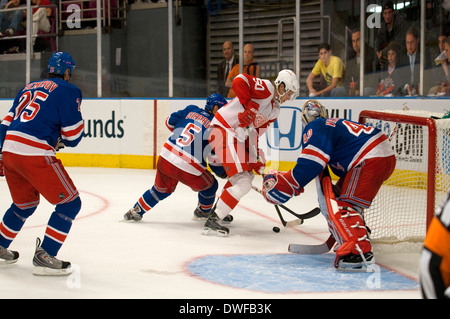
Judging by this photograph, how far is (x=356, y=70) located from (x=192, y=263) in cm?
410

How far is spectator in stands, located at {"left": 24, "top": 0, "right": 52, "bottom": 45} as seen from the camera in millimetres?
8438

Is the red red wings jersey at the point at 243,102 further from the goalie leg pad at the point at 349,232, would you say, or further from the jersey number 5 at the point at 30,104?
the jersey number 5 at the point at 30,104

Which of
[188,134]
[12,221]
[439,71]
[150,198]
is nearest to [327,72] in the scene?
[439,71]

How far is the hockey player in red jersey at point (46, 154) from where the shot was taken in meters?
2.91

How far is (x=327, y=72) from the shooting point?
7043mm

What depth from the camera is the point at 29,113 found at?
2.96 meters

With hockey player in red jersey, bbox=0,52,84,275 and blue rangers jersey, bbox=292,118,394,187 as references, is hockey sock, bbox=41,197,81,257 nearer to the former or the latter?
hockey player in red jersey, bbox=0,52,84,275

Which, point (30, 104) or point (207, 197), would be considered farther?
point (207, 197)

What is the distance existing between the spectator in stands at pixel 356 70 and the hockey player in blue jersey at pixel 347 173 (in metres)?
3.52

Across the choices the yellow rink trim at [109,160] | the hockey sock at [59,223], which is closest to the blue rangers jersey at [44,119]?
the hockey sock at [59,223]

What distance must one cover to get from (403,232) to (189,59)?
190 inches

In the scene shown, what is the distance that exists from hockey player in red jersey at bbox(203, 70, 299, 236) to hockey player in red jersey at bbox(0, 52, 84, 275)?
4.00ft

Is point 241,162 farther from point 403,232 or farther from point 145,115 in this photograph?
point 145,115

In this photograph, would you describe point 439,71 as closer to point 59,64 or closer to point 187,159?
point 187,159
